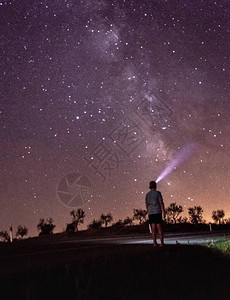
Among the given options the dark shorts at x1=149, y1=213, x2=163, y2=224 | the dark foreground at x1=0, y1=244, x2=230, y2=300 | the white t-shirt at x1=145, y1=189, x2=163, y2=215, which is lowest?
the dark foreground at x1=0, y1=244, x2=230, y2=300

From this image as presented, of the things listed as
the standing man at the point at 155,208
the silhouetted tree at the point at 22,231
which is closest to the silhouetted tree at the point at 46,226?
the silhouetted tree at the point at 22,231

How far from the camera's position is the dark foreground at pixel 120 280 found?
4.59 meters

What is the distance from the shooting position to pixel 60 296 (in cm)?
446

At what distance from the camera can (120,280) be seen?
531 centimetres

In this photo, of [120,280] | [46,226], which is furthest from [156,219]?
[46,226]

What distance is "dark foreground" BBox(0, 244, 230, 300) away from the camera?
15.1 ft

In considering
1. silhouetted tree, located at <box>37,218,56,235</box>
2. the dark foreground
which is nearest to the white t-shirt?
the dark foreground

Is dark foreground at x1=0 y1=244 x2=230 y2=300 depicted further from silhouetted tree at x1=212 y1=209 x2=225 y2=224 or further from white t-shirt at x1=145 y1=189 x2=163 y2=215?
silhouetted tree at x1=212 y1=209 x2=225 y2=224

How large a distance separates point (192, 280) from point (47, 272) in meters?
2.07

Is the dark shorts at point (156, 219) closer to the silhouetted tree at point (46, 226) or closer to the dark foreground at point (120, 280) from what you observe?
the dark foreground at point (120, 280)

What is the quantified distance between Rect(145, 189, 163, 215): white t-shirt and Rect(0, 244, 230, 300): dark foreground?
10.5ft

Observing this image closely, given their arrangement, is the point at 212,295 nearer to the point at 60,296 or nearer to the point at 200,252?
the point at 60,296

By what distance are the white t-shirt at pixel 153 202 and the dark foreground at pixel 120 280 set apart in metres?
3.21

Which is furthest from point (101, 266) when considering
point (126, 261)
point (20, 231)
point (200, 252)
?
point (20, 231)
